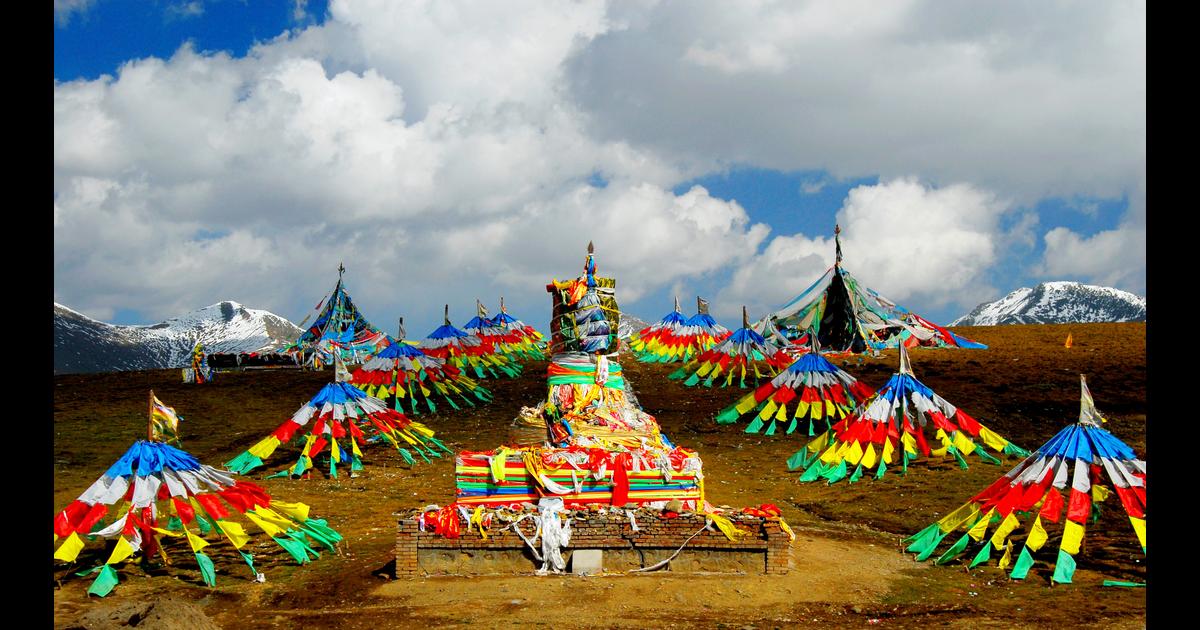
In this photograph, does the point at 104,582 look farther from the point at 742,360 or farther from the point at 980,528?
the point at 742,360

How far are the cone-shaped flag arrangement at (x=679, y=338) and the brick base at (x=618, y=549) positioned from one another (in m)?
21.7

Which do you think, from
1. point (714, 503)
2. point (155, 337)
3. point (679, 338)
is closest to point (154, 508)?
point (714, 503)

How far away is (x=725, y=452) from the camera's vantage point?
73.9 feet

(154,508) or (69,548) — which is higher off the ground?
(154,508)

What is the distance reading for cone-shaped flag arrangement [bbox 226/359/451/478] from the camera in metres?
19.8

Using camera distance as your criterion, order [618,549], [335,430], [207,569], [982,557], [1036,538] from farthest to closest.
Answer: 1. [335,430]
2. [982,557]
3. [1036,538]
4. [207,569]
5. [618,549]

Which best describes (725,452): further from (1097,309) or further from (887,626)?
(1097,309)

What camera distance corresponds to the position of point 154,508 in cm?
1284

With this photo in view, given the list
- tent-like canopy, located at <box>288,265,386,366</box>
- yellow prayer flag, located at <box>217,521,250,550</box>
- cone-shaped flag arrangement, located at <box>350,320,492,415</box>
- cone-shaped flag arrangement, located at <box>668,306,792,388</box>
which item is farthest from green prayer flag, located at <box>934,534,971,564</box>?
tent-like canopy, located at <box>288,265,386,366</box>

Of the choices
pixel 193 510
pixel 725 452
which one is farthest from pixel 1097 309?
pixel 193 510

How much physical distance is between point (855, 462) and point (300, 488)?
1060cm

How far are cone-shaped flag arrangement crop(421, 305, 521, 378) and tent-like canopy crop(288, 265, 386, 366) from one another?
6.83 meters

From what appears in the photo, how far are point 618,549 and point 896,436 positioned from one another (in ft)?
32.4

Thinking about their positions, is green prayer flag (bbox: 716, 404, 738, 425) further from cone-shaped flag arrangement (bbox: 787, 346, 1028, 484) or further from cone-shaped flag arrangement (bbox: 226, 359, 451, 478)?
cone-shaped flag arrangement (bbox: 226, 359, 451, 478)
